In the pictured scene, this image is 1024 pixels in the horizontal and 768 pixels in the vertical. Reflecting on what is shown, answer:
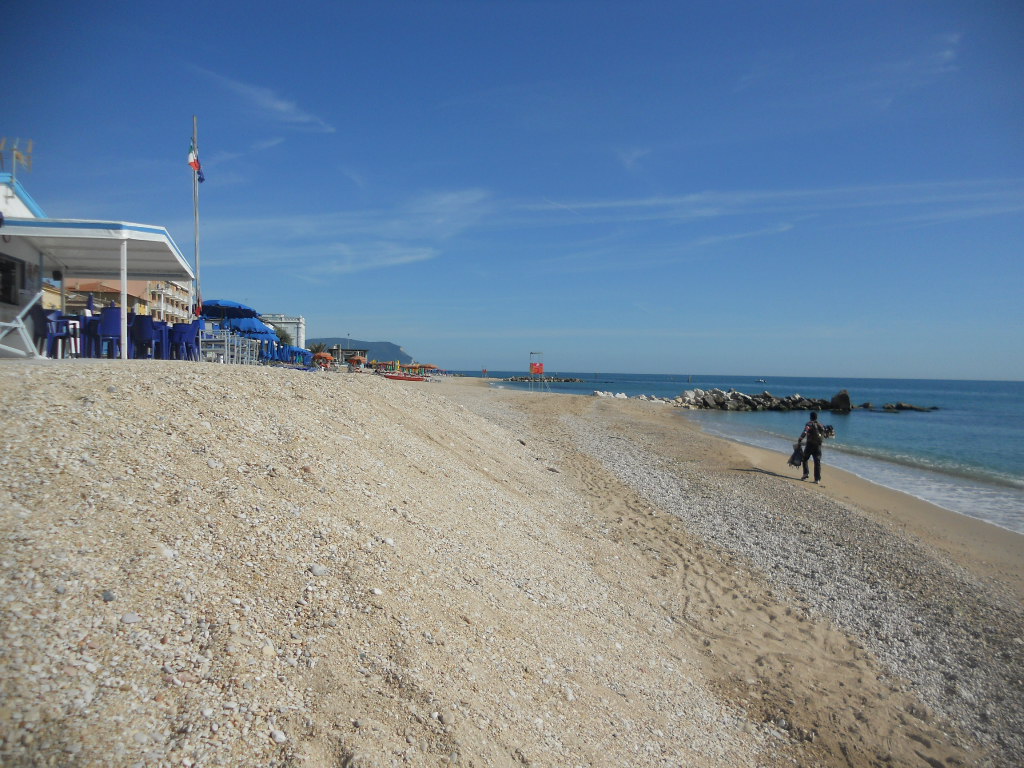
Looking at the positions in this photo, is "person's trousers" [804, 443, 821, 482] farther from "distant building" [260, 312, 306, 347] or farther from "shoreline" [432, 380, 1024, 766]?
"distant building" [260, 312, 306, 347]

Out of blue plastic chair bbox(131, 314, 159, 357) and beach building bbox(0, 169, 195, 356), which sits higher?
beach building bbox(0, 169, 195, 356)

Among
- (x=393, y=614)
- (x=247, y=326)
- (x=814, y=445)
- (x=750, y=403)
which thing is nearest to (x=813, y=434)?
(x=814, y=445)

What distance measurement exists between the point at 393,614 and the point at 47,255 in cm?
1302

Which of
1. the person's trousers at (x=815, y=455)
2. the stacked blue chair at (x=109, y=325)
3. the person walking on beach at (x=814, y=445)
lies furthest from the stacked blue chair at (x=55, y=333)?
the person's trousers at (x=815, y=455)

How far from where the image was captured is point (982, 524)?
13047mm

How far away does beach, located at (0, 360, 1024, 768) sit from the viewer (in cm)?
326

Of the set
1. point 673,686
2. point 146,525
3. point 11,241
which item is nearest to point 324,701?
point 146,525

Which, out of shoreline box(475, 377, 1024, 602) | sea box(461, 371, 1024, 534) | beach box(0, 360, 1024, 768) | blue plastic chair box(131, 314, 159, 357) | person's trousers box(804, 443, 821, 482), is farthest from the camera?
person's trousers box(804, 443, 821, 482)

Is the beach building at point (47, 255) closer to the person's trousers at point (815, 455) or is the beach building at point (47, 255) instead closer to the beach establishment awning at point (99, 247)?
the beach establishment awning at point (99, 247)

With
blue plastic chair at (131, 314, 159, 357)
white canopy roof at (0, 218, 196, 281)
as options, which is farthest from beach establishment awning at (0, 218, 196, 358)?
blue plastic chair at (131, 314, 159, 357)

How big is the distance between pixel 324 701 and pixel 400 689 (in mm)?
560

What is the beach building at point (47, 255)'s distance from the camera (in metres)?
10.3

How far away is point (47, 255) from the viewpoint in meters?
12.1

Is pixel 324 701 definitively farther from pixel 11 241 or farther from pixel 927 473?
pixel 927 473
